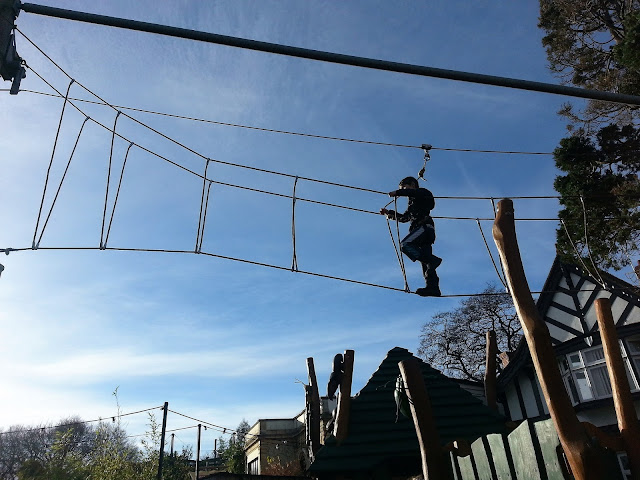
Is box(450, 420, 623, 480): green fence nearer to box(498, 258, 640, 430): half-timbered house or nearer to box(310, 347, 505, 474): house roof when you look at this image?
box(310, 347, 505, 474): house roof

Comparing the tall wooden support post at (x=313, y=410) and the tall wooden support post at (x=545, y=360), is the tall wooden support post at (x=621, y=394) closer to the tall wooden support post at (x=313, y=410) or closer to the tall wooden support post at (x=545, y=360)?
the tall wooden support post at (x=545, y=360)

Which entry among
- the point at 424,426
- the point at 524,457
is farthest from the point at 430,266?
the point at 524,457

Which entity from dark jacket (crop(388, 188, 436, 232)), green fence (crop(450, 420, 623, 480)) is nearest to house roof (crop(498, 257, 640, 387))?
dark jacket (crop(388, 188, 436, 232))

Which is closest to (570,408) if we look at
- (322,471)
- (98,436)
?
(322,471)

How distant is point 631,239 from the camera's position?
14461mm

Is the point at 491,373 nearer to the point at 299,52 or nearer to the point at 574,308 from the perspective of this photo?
the point at 299,52

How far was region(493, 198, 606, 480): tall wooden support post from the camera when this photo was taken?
2.14 meters

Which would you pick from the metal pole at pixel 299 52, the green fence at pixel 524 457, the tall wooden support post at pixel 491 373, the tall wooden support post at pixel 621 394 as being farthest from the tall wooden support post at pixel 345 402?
the metal pole at pixel 299 52

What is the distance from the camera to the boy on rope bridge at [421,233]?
6.68 meters

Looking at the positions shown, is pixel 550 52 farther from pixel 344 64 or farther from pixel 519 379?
pixel 344 64

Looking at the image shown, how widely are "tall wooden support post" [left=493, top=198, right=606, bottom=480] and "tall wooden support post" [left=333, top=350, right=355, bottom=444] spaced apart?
233 inches

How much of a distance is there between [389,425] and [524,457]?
19.4 ft

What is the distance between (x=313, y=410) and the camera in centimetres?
1069

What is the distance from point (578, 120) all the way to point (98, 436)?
22.8m
